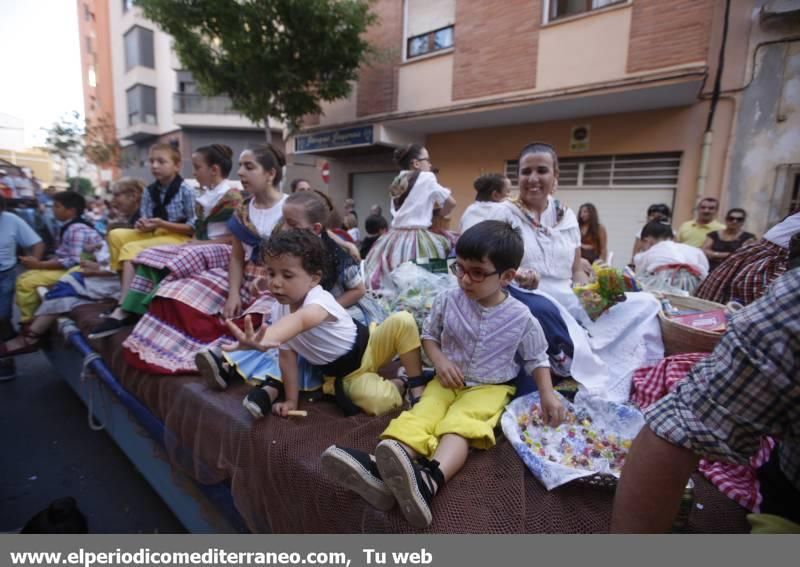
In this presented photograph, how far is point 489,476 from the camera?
1418 millimetres

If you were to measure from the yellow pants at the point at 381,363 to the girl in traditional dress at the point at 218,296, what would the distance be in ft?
2.87

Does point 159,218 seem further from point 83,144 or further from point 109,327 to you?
point 83,144

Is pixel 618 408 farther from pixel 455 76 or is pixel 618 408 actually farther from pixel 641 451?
pixel 455 76

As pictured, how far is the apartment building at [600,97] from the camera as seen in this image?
231 inches

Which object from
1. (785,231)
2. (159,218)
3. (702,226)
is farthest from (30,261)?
(702,226)

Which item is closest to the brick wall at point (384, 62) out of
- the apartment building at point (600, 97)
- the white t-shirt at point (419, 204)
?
the apartment building at point (600, 97)

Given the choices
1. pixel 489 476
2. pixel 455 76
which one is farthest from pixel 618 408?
pixel 455 76

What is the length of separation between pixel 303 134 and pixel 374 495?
443 inches

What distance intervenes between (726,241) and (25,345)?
7.35 m

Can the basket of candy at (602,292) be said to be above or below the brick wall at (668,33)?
below

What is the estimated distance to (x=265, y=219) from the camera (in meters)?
2.80

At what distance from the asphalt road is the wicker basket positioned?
9.71 feet

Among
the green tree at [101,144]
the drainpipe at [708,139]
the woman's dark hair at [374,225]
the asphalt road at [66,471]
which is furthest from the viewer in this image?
the green tree at [101,144]

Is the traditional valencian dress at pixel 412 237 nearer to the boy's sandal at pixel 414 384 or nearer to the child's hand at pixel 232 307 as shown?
the child's hand at pixel 232 307
